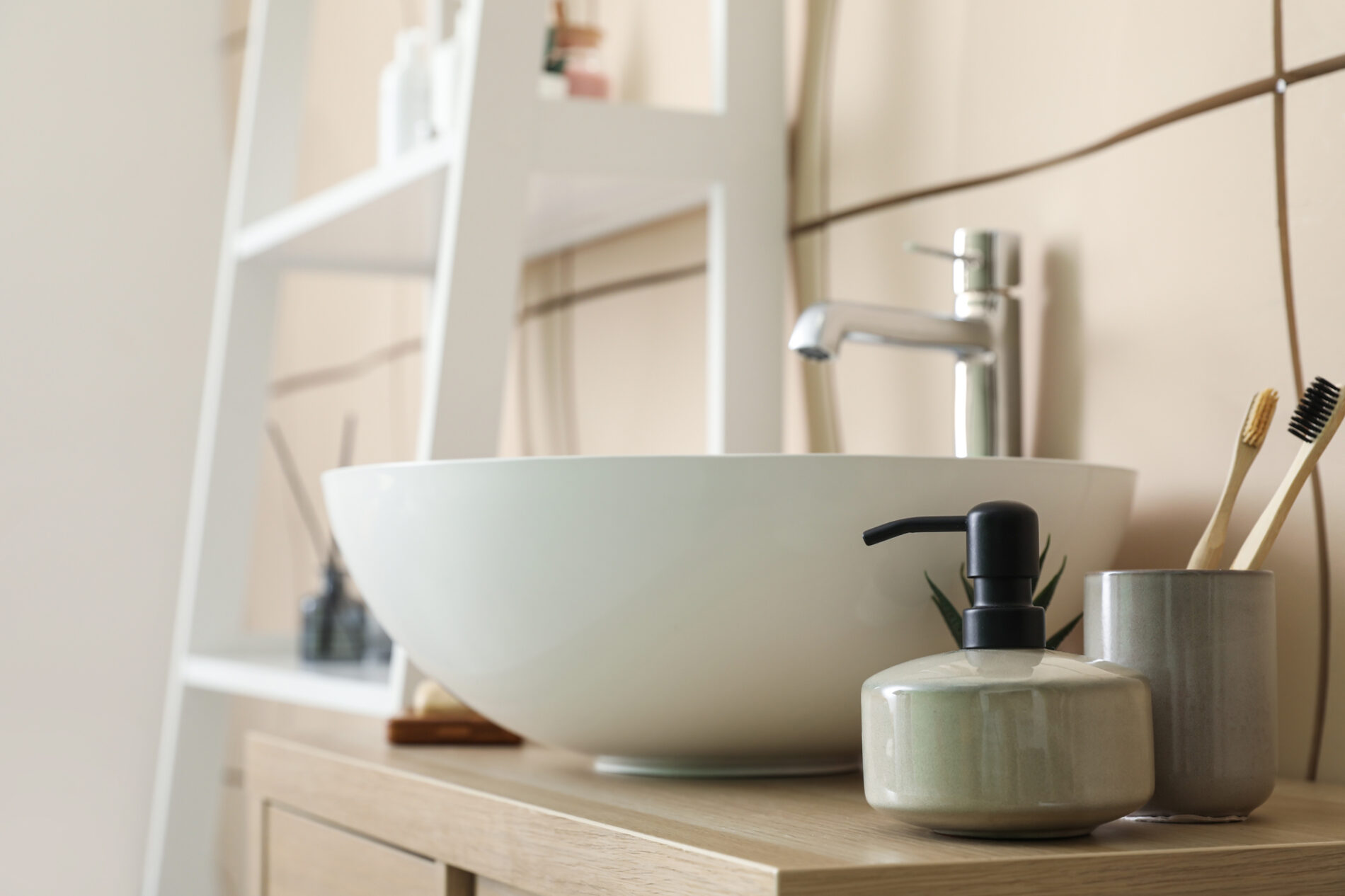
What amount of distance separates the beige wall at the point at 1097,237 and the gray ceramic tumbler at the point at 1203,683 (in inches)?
6.7

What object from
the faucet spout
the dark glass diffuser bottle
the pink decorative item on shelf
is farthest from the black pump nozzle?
the dark glass diffuser bottle

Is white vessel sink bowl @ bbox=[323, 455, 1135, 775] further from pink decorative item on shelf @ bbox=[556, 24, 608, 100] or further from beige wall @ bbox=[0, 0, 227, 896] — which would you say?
beige wall @ bbox=[0, 0, 227, 896]

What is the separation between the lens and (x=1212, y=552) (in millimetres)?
603

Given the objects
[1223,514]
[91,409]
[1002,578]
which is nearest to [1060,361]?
[1223,514]

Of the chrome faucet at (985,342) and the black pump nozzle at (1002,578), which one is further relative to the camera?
the chrome faucet at (985,342)

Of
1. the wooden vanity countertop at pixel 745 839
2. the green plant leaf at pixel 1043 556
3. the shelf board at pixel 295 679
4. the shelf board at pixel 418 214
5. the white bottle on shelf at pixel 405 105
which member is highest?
the white bottle on shelf at pixel 405 105

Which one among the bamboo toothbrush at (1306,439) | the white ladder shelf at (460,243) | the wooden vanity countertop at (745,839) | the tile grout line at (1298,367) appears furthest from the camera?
the white ladder shelf at (460,243)

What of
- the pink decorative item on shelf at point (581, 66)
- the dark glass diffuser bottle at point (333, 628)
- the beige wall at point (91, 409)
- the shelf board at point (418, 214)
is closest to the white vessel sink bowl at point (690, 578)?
the shelf board at point (418, 214)

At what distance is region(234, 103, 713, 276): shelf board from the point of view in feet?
3.50

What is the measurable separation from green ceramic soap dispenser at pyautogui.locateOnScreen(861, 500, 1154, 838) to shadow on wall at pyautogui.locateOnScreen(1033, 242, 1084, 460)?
1.19 feet

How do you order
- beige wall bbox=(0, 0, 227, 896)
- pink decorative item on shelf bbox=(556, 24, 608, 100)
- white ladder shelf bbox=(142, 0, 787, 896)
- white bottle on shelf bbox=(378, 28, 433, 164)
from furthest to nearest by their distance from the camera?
beige wall bbox=(0, 0, 227, 896)
white bottle on shelf bbox=(378, 28, 433, 164)
pink decorative item on shelf bbox=(556, 24, 608, 100)
white ladder shelf bbox=(142, 0, 787, 896)

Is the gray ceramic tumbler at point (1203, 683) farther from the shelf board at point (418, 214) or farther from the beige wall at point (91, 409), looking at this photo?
the beige wall at point (91, 409)

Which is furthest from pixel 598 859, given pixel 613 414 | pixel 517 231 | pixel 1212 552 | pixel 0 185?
pixel 0 185

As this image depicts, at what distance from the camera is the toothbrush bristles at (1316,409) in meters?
0.58
